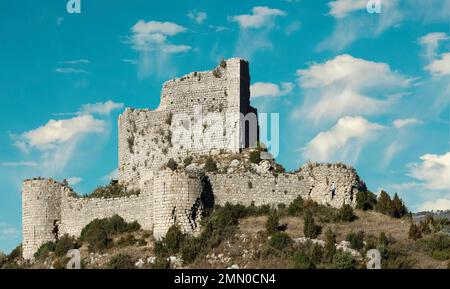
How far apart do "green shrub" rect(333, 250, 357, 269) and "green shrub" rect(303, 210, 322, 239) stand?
8.16ft

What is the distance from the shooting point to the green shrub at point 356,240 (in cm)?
4625

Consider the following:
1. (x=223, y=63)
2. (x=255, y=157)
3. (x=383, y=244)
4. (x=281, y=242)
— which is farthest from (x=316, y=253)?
(x=223, y=63)

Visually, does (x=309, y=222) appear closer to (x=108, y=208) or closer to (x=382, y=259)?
(x=382, y=259)

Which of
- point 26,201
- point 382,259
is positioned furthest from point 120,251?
point 382,259

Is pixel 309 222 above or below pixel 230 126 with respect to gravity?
below

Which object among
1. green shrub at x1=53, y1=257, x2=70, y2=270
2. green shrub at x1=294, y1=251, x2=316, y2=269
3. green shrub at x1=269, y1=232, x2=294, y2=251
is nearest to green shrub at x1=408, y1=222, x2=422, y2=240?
green shrub at x1=269, y1=232, x2=294, y2=251

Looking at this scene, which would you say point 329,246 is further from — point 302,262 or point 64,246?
point 64,246

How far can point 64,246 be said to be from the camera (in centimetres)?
5178

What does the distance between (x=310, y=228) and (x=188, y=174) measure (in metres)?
5.81

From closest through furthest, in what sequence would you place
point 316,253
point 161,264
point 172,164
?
point 316,253
point 161,264
point 172,164

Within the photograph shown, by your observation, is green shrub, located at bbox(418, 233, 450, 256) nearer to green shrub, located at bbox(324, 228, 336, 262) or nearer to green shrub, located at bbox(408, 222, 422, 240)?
green shrub, located at bbox(408, 222, 422, 240)

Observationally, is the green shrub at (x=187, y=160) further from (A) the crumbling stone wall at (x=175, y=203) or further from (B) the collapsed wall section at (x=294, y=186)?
(A) the crumbling stone wall at (x=175, y=203)
